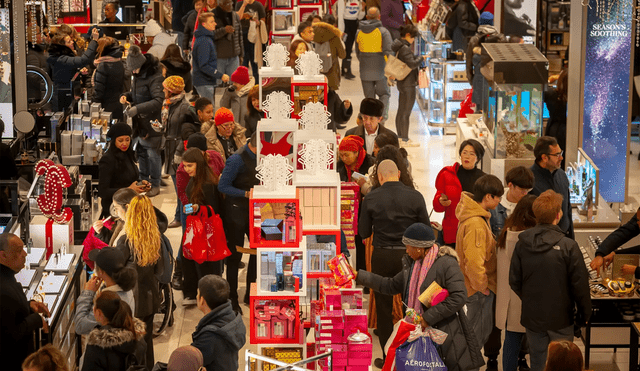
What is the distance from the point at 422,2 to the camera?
662 inches

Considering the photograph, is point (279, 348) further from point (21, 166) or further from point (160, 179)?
point (160, 179)

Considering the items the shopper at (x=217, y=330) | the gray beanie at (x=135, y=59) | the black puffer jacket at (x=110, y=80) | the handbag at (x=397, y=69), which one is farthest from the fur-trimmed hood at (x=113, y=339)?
the handbag at (x=397, y=69)

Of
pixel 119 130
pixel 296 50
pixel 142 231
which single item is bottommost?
pixel 142 231

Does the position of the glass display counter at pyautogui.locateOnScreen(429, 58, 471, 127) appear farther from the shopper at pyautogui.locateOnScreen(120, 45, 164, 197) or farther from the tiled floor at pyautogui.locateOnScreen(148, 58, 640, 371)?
the shopper at pyautogui.locateOnScreen(120, 45, 164, 197)

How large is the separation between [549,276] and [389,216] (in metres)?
1.29

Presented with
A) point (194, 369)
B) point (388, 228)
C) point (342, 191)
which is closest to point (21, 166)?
point (342, 191)

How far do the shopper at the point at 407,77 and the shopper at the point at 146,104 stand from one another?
3.39 metres

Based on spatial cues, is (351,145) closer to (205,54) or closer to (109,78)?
(109,78)

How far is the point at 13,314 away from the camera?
217 inches

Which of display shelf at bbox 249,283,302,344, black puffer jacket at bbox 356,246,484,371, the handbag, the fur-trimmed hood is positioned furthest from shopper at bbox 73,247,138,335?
the handbag

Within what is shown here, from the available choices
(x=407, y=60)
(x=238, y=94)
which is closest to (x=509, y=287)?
(x=238, y=94)

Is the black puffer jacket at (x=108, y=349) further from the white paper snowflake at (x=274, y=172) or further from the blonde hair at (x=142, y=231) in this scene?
the white paper snowflake at (x=274, y=172)

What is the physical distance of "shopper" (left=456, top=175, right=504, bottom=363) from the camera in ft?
20.6

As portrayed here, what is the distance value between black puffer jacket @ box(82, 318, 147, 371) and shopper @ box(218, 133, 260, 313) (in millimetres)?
2483
